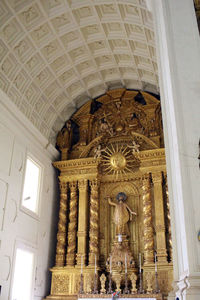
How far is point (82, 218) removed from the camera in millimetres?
13141

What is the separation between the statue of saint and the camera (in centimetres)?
1263

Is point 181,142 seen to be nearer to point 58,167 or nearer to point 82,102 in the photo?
point 58,167

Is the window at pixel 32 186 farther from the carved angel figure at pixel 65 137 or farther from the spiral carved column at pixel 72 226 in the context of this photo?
the carved angel figure at pixel 65 137

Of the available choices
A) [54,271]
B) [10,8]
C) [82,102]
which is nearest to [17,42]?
[10,8]

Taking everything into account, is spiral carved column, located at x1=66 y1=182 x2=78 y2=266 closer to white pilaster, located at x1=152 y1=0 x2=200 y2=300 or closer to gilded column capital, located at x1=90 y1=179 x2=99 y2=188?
gilded column capital, located at x1=90 y1=179 x2=99 y2=188

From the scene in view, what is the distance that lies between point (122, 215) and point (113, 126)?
3.96 m

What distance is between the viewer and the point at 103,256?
1275cm

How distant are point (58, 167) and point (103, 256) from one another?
4.07m

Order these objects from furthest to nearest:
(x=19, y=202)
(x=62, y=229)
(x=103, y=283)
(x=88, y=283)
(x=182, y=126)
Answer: (x=62, y=229), (x=88, y=283), (x=103, y=283), (x=19, y=202), (x=182, y=126)

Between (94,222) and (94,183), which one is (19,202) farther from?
(94,183)

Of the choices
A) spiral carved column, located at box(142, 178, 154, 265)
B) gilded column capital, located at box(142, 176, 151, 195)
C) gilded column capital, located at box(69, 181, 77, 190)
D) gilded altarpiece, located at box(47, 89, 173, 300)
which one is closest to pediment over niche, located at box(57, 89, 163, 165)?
gilded altarpiece, located at box(47, 89, 173, 300)

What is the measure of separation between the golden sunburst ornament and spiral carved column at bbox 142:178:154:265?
1.03 metres

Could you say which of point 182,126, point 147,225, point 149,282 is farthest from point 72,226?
point 182,126

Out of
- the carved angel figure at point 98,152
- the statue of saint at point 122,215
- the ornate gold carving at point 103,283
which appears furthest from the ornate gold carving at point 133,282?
the carved angel figure at point 98,152
